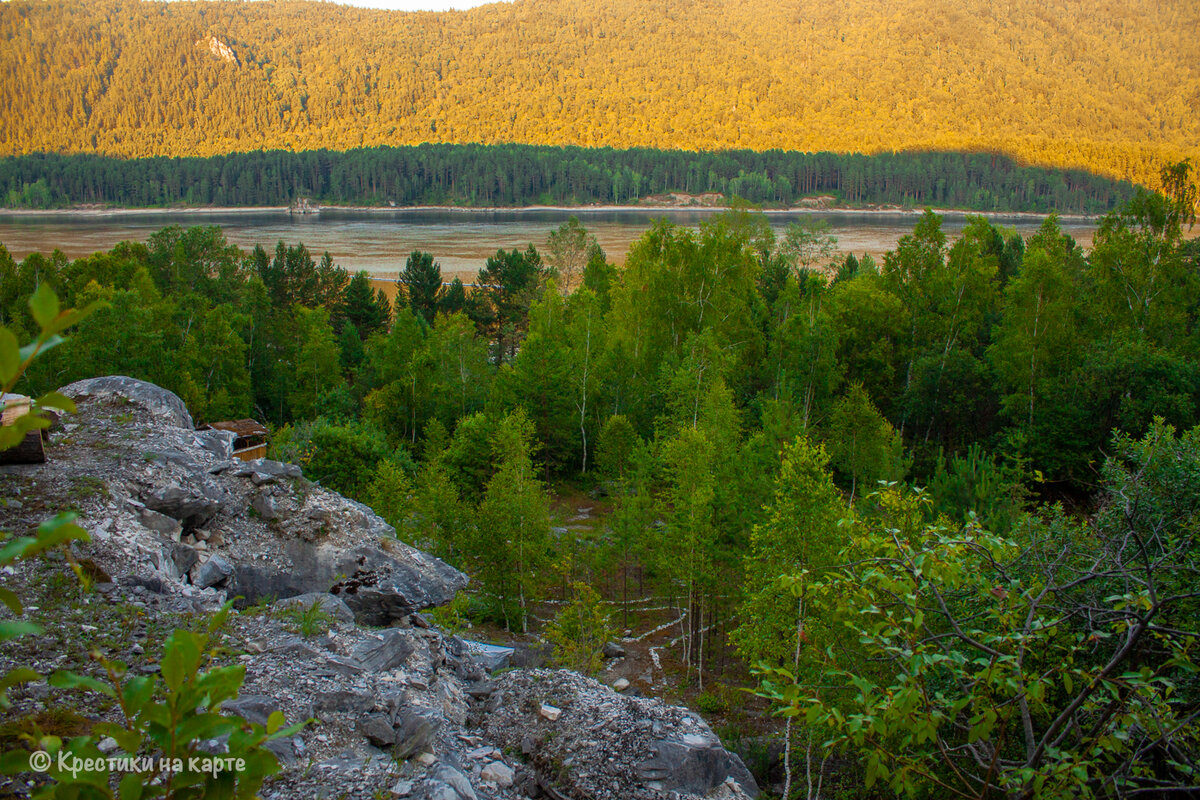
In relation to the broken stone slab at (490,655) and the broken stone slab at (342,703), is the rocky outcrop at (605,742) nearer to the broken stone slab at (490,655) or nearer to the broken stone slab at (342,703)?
the broken stone slab at (342,703)

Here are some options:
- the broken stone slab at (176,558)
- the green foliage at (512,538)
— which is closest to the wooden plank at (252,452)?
the green foliage at (512,538)

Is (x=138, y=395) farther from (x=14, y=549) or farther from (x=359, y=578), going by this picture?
(x=14, y=549)

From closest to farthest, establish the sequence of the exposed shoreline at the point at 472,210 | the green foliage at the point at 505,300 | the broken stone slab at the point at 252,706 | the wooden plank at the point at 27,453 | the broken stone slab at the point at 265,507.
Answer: the broken stone slab at the point at 252,706
the wooden plank at the point at 27,453
the broken stone slab at the point at 265,507
the green foliage at the point at 505,300
the exposed shoreline at the point at 472,210

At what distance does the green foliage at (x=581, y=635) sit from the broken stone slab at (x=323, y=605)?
6.28 meters

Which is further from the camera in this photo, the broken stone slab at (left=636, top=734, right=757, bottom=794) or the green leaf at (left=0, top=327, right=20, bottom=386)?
the broken stone slab at (left=636, top=734, right=757, bottom=794)

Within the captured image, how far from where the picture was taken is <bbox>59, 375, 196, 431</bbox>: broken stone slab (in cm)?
1512

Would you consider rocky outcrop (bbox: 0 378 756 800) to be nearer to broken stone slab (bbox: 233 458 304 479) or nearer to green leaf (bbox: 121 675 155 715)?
broken stone slab (bbox: 233 458 304 479)

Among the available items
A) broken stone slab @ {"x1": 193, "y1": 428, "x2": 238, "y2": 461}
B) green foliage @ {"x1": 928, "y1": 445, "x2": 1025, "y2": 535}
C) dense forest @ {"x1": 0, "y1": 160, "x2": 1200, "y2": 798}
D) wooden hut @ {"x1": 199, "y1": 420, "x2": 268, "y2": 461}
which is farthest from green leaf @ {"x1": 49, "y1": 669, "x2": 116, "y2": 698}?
wooden hut @ {"x1": 199, "y1": 420, "x2": 268, "y2": 461}

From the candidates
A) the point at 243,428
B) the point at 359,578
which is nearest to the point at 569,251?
the point at 243,428

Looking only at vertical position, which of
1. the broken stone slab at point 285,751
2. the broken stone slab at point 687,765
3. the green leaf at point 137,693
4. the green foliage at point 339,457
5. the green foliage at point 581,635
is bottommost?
the green foliage at point 581,635

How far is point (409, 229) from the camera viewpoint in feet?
438

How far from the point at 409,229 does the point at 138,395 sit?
12431 cm

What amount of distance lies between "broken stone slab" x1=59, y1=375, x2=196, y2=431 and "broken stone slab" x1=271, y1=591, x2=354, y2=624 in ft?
23.3

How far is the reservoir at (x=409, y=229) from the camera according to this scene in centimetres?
9031
